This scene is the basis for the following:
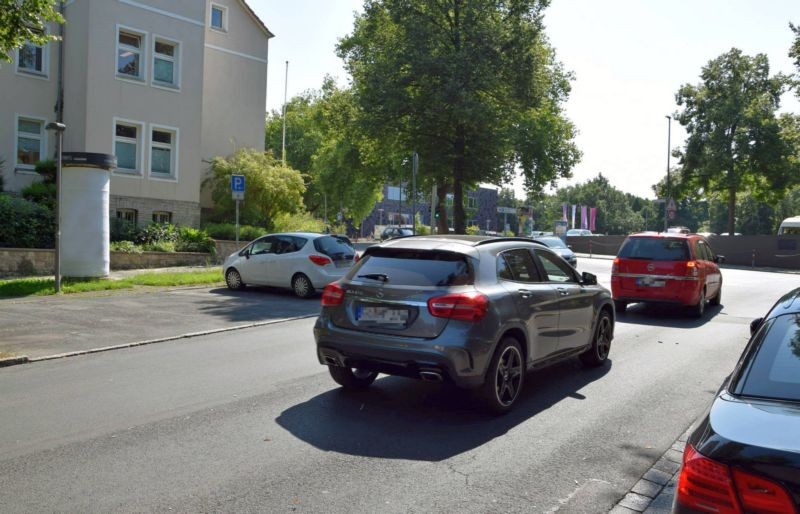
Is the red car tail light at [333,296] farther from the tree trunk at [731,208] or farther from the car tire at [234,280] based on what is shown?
the tree trunk at [731,208]

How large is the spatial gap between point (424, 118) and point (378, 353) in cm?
2071

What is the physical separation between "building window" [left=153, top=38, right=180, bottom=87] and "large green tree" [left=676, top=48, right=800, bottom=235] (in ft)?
116

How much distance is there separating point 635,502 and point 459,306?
2181mm

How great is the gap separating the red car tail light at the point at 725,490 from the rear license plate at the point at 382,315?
3512 mm

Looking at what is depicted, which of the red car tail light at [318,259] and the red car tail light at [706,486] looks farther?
the red car tail light at [318,259]

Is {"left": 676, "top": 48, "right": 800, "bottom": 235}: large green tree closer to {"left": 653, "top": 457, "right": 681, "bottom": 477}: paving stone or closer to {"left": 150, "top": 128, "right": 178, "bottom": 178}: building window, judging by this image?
{"left": 150, "top": 128, "right": 178, "bottom": 178}: building window

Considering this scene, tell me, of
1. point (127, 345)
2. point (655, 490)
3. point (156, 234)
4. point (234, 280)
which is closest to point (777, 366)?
point (655, 490)

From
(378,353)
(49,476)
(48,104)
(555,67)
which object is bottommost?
(49,476)

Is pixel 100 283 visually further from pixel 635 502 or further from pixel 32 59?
pixel 635 502

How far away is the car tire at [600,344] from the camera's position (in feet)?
26.6

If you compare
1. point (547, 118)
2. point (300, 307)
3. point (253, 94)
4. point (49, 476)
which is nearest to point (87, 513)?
point (49, 476)

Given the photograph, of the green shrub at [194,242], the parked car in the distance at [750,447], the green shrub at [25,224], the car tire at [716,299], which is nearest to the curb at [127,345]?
the parked car in the distance at [750,447]

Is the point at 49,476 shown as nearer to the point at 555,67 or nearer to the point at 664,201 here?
the point at 555,67

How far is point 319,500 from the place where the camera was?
409 centimetres
